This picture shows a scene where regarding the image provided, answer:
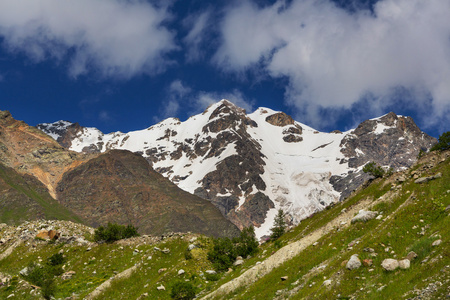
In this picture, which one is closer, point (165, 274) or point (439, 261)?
point (439, 261)

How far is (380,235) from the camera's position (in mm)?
18781

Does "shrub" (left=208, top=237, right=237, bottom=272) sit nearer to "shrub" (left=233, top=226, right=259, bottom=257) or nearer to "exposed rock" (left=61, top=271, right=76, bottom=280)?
"shrub" (left=233, top=226, right=259, bottom=257)

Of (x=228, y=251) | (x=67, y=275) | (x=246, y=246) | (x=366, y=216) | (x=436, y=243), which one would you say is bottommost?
(x=436, y=243)

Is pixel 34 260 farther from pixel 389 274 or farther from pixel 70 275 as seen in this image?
pixel 389 274

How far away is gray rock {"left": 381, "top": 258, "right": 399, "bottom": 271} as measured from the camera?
15.3m

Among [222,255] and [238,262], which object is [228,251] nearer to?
[222,255]

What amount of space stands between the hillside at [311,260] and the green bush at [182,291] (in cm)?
102

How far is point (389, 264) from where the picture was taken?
50.9 ft

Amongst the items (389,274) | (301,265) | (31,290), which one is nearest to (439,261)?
(389,274)

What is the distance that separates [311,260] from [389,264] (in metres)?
7.02

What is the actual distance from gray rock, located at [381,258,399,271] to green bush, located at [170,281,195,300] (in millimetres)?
15294

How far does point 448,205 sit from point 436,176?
18.5 ft

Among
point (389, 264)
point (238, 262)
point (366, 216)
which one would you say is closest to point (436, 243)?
point (389, 264)

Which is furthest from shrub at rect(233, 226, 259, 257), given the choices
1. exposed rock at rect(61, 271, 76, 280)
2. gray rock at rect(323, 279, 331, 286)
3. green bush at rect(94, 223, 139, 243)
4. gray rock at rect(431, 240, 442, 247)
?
gray rock at rect(431, 240, 442, 247)
